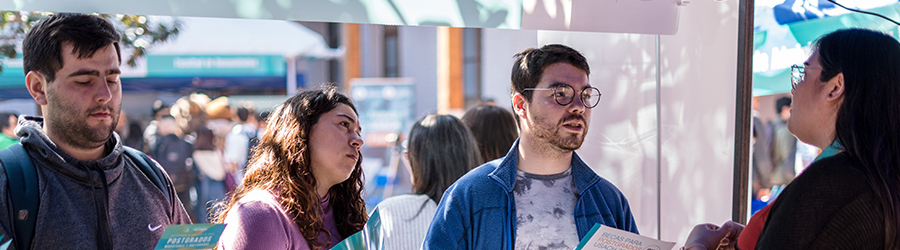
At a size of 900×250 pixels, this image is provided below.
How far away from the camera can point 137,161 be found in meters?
1.91

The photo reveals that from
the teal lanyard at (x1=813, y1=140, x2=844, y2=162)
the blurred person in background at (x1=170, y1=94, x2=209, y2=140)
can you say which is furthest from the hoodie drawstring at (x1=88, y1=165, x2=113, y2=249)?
the blurred person in background at (x1=170, y1=94, x2=209, y2=140)

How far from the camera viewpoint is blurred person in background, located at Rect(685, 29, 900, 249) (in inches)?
52.6

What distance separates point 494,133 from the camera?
3.36m

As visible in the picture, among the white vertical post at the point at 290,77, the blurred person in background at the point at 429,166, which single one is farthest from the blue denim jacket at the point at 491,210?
the white vertical post at the point at 290,77

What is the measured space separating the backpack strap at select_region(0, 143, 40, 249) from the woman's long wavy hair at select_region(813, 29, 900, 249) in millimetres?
2020

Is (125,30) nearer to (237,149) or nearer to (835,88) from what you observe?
(835,88)

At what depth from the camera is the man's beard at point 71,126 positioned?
5.51 feet

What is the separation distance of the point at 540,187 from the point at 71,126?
1410mm

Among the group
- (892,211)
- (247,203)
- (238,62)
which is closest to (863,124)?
(892,211)

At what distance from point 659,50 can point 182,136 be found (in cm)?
476

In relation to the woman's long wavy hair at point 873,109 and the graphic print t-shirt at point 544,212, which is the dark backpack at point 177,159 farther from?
the woman's long wavy hair at point 873,109

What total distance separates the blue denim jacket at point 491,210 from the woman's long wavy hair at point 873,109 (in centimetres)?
76

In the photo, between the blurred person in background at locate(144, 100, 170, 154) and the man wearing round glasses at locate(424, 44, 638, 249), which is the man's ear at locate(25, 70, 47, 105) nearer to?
the man wearing round glasses at locate(424, 44, 638, 249)

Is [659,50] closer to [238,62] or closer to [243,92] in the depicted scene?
[238,62]
